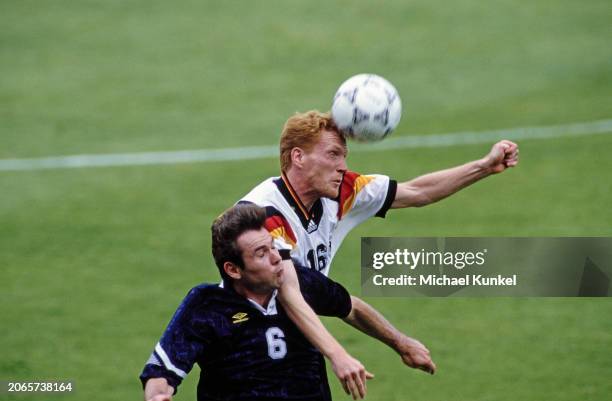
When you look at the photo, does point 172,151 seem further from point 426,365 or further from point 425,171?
point 426,365

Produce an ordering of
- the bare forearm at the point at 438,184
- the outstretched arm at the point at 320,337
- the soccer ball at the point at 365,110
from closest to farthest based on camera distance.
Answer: the outstretched arm at the point at 320,337 < the soccer ball at the point at 365,110 < the bare forearm at the point at 438,184

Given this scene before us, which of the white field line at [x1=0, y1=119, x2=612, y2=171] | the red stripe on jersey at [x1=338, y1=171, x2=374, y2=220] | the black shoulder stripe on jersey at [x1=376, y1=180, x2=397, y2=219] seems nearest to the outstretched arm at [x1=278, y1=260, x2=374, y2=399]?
the red stripe on jersey at [x1=338, y1=171, x2=374, y2=220]

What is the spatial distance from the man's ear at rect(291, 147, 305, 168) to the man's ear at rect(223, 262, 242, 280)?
4.41 feet

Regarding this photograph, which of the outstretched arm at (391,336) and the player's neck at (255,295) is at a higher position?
the player's neck at (255,295)

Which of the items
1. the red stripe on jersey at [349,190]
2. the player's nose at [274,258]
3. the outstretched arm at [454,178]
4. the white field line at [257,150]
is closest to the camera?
the player's nose at [274,258]

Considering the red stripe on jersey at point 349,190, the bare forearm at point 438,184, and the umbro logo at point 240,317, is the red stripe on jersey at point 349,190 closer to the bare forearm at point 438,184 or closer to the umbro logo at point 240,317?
the bare forearm at point 438,184

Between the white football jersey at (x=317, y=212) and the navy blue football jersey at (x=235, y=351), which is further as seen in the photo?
the white football jersey at (x=317, y=212)

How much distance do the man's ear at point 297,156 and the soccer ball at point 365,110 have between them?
33 cm

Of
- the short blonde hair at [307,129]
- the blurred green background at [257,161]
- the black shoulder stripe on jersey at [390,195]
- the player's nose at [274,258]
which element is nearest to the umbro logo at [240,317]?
the player's nose at [274,258]

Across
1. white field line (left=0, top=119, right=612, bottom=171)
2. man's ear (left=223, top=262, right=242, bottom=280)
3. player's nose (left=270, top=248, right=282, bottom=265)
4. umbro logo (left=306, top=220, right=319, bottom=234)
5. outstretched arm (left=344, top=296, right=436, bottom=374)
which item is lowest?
outstretched arm (left=344, top=296, right=436, bottom=374)

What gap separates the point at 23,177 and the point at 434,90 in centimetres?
739

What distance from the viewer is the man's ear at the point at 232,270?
7.34m

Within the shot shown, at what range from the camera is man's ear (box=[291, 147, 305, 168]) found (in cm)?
845

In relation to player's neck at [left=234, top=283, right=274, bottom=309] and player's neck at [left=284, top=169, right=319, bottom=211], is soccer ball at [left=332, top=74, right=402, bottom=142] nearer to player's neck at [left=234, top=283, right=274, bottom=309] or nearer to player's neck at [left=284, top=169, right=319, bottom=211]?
player's neck at [left=284, top=169, right=319, bottom=211]
